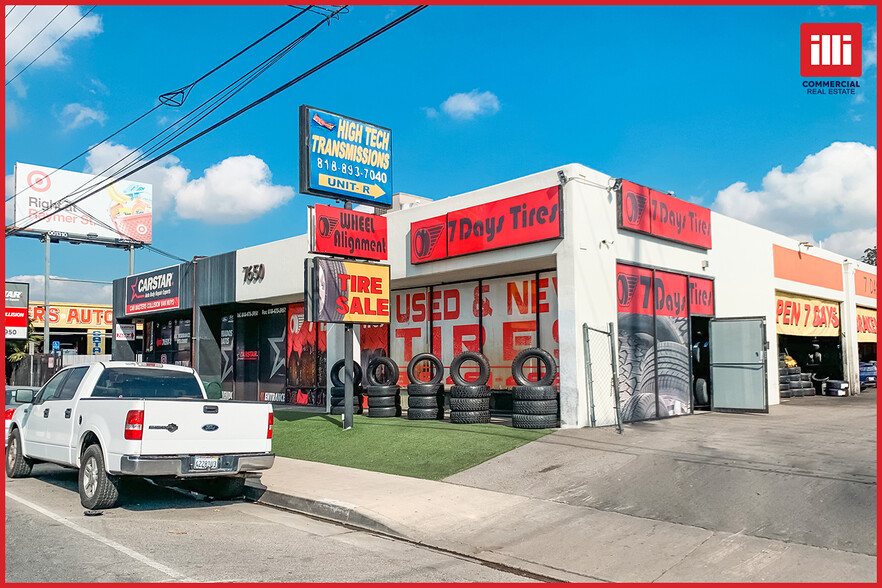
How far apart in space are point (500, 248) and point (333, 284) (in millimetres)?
3663

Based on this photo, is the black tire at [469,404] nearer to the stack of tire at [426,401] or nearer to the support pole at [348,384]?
the stack of tire at [426,401]

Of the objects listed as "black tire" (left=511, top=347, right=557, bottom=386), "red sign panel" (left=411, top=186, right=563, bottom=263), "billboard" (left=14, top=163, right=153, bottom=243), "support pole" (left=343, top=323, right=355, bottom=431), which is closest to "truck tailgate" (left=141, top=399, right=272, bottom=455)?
"support pole" (left=343, top=323, right=355, bottom=431)

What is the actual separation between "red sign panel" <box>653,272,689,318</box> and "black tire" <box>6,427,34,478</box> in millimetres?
12846

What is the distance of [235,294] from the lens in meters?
24.3

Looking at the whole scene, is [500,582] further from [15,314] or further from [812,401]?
[15,314]

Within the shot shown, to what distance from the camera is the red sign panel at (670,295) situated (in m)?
16.8

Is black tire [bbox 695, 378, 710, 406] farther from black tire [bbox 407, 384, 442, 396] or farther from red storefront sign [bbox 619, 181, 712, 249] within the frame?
black tire [bbox 407, 384, 442, 396]

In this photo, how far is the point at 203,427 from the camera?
28.9 feet

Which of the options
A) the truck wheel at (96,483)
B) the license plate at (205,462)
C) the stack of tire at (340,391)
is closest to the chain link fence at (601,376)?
the stack of tire at (340,391)

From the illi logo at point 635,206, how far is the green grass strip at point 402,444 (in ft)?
16.8

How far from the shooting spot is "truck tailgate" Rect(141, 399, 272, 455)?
8.42 metres

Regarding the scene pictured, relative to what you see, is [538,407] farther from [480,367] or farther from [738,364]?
[738,364]

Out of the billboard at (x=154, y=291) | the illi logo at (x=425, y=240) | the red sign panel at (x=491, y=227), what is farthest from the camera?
the billboard at (x=154, y=291)

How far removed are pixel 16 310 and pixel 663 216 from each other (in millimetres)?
34098
